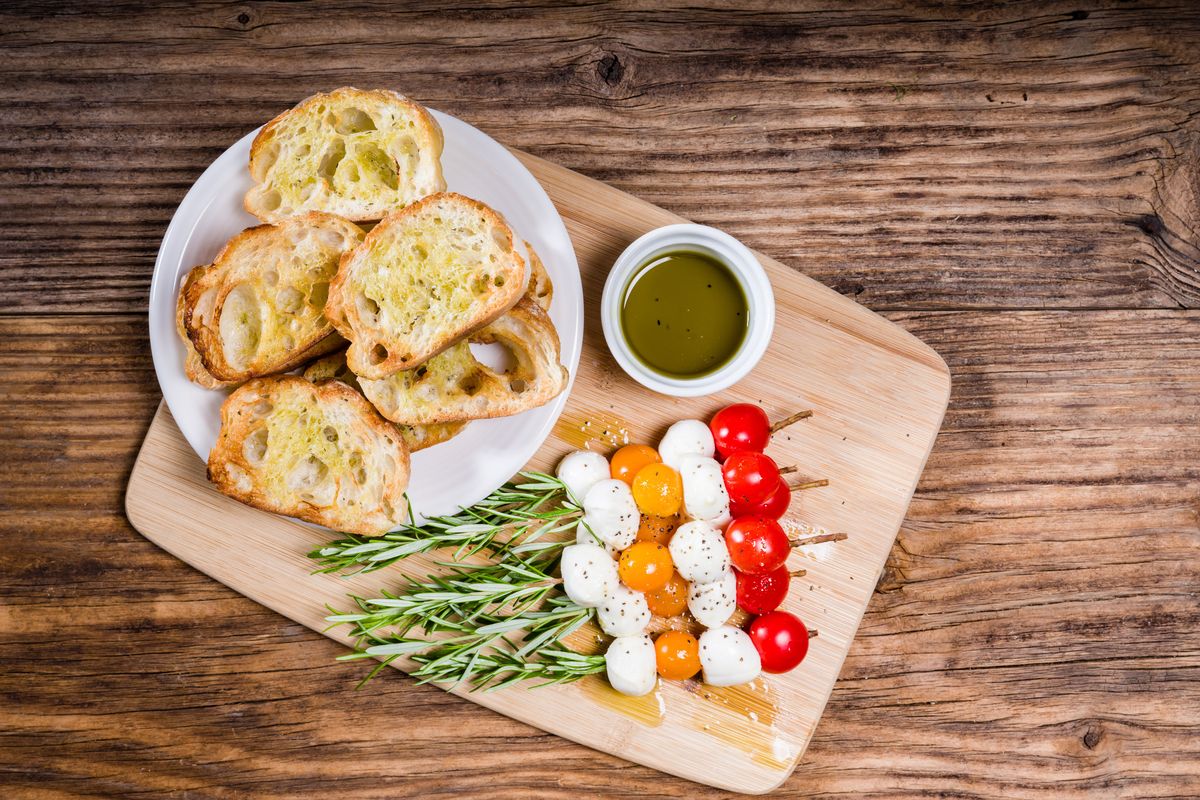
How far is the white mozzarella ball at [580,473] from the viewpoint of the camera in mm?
1561

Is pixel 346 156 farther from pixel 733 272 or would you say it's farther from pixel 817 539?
pixel 817 539

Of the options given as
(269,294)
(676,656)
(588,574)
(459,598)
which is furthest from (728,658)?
(269,294)

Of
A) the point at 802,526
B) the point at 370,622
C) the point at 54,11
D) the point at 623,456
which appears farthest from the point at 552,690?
the point at 54,11

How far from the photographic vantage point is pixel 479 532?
1.53 meters

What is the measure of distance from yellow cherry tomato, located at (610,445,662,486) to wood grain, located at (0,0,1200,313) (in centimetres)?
51

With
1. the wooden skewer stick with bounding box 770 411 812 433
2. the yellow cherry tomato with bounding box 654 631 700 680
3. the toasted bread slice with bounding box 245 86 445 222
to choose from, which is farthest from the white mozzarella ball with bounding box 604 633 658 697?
the toasted bread slice with bounding box 245 86 445 222

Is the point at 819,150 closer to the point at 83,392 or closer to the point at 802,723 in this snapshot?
the point at 802,723

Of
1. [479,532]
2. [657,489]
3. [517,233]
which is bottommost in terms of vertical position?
[479,532]

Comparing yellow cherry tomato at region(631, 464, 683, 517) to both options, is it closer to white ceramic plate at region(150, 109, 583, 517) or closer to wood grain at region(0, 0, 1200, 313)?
white ceramic plate at region(150, 109, 583, 517)

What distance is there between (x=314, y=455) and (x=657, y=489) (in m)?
0.64

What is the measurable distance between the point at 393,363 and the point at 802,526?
882 mm

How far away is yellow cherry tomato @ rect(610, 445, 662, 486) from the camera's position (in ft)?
5.15

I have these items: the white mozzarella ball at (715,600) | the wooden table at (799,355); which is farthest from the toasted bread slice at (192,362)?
the white mozzarella ball at (715,600)

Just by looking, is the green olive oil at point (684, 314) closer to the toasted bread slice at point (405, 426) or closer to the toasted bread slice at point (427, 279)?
the toasted bread slice at point (427, 279)
